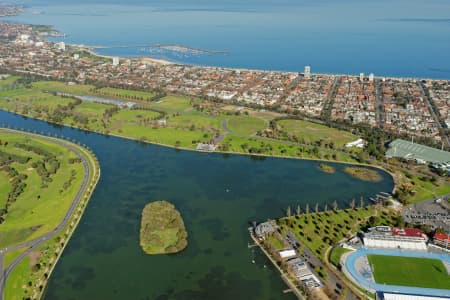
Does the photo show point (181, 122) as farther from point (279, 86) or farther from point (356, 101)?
point (356, 101)

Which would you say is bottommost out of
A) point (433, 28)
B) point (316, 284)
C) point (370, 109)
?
point (316, 284)

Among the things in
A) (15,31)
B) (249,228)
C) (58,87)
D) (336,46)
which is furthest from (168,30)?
(249,228)

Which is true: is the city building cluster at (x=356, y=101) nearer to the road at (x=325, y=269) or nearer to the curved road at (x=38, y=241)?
the road at (x=325, y=269)

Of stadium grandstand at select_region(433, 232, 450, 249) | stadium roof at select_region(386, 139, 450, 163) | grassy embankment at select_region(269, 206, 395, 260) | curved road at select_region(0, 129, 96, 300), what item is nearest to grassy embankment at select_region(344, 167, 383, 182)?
stadium roof at select_region(386, 139, 450, 163)

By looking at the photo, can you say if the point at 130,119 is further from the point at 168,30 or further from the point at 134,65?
the point at 168,30

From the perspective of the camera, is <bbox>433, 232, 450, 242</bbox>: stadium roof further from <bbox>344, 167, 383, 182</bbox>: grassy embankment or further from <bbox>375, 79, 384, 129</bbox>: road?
<bbox>375, 79, 384, 129</bbox>: road

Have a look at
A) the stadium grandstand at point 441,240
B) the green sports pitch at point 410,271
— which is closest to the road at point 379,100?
the stadium grandstand at point 441,240
